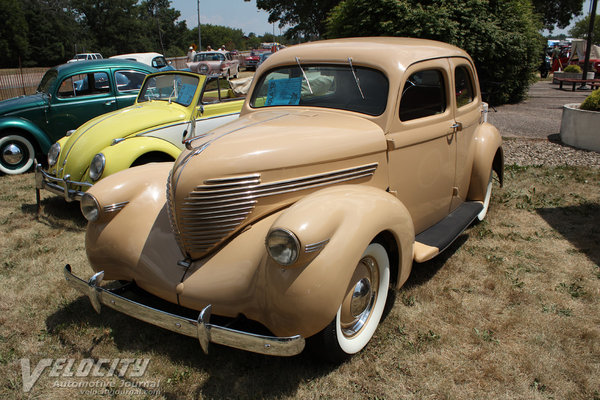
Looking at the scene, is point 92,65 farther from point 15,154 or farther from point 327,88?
point 327,88

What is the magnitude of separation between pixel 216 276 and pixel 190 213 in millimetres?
410

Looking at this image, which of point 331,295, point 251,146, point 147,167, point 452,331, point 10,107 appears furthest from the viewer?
point 10,107

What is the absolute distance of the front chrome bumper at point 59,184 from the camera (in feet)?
16.2

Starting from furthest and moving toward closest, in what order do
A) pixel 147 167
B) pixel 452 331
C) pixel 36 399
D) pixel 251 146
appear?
pixel 147 167 → pixel 452 331 → pixel 251 146 → pixel 36 399

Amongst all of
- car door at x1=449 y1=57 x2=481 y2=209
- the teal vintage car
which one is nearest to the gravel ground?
car door at x1=449 y1=57 x2=481 y2=209

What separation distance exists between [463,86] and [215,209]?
113 inches

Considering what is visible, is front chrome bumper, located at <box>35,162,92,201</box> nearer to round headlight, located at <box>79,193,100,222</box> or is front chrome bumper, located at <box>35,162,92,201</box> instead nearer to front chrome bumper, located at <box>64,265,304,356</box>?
round headlight, located at <box>79,193,100,222</box>

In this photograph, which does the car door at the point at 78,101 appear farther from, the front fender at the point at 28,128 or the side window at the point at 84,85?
the front fender at the point at 28,128

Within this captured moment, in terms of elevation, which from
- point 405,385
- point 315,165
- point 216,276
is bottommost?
point 405,385

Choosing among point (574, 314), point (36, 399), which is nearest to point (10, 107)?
point (36, 399)

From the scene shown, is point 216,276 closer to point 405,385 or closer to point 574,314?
point 405,385

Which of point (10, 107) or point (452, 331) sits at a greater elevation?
point (10, 107)

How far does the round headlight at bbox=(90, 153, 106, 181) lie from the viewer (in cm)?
481

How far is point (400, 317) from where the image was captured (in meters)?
3.30
